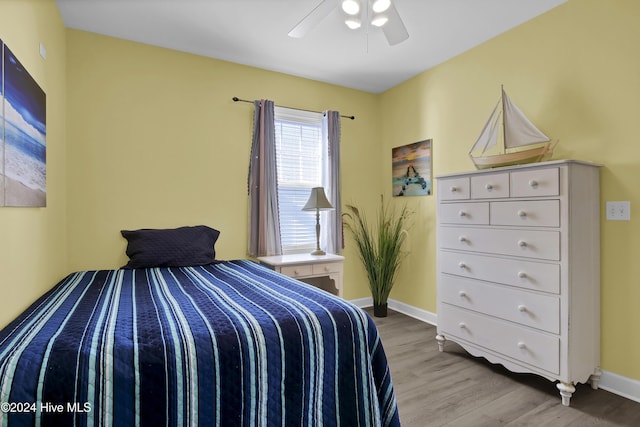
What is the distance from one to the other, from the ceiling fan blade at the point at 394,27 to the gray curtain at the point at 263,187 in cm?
148

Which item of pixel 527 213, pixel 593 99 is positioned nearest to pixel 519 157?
pixel 527 213

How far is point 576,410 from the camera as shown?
1.89 meters

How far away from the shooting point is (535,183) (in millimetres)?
2066

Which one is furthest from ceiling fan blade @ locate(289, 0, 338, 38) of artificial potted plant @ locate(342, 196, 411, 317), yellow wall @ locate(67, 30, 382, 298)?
artificial potted plant @ locate(342, 196, 411, 317)

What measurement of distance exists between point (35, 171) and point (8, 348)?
115 centimetres

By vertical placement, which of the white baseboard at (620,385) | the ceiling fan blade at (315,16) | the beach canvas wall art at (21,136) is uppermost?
the ceiling fan blade at (315,16)

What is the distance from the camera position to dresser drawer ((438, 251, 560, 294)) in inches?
79.3

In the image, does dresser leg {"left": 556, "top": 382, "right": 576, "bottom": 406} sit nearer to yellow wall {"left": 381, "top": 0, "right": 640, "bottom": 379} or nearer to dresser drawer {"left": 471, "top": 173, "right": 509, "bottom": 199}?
yellow wall {"left": 381, "top": 0, "right": 640, "bottom": 379}

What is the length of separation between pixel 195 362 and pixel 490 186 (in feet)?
6.99

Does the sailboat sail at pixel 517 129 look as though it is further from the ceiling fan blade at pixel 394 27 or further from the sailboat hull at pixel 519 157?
the ceiling fan blade at pixel 394 27

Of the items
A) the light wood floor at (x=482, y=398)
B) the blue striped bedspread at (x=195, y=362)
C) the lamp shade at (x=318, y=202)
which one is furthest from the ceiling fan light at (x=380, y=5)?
the light wood floor at (x=482, y=398)

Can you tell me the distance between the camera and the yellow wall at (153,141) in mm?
2646

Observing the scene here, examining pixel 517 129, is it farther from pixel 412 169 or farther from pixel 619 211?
pixel 412 169

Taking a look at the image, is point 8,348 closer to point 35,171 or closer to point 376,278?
point 35,171
